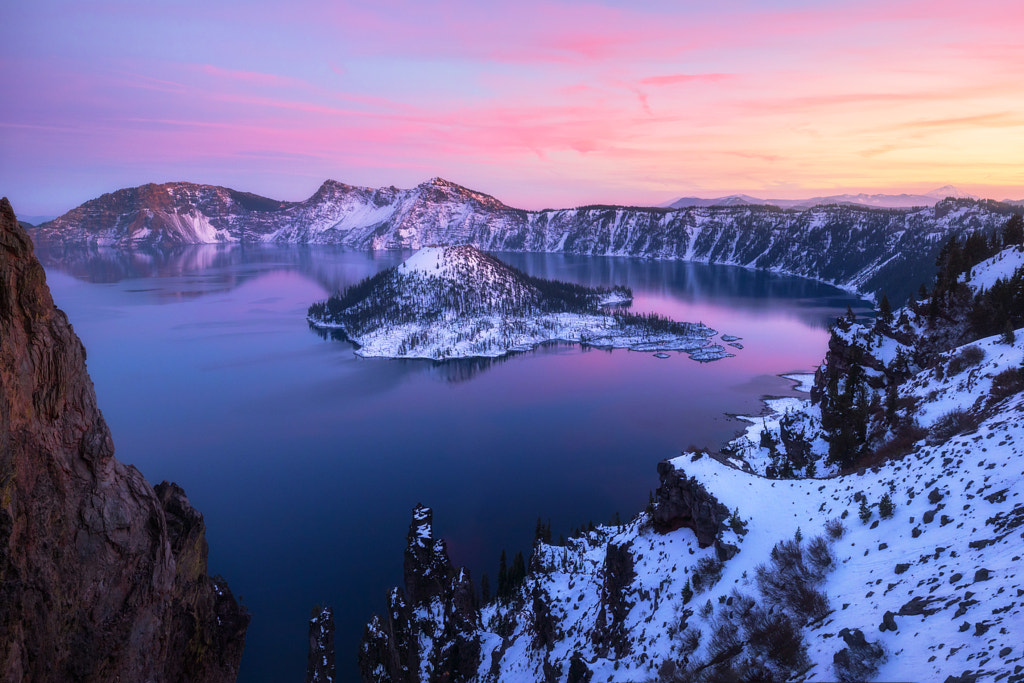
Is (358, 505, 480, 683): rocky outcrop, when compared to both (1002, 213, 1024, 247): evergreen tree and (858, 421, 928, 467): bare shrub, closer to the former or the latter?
(858, 421, 928, 467): bare shrub

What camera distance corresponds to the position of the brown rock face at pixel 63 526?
16078 mm

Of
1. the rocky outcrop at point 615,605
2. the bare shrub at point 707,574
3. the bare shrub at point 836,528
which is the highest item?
the bare shrub at point 836,528

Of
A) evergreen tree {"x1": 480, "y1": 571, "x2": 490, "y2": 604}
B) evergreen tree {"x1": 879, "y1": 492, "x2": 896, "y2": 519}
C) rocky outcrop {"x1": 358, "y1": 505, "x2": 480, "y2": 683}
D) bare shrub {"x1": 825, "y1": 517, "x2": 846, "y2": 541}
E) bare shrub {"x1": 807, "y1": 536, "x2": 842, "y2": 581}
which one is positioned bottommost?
evergreen tree {"x1": 480, "y1": 571, "x2": 490, "y2": 604}

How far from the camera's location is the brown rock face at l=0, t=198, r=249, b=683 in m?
16.1

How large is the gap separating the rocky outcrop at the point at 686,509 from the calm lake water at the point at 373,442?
3369 centimetres

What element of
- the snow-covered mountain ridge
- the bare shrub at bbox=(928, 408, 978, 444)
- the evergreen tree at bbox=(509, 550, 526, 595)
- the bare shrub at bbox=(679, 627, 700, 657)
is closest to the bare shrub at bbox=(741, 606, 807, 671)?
the snow-covered mountain ridge

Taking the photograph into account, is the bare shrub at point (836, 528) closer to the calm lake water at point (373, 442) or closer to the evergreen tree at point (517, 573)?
the evergreen tree at point (517, 573)

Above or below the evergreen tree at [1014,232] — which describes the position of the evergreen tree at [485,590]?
below

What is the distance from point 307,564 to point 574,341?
5131 inches

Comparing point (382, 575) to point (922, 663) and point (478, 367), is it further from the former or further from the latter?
point (478, 367)

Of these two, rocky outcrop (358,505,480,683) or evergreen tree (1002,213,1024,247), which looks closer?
rocky outcrop (358,505,480,683)

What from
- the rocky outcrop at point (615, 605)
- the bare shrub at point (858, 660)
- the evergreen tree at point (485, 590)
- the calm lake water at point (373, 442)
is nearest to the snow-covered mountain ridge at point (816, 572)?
the bare shrub at point (858, 660)

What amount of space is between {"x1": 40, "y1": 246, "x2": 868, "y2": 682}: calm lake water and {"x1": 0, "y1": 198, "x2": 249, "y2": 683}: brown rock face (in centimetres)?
3608

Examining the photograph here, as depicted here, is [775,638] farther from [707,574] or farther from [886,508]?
[886,508]
